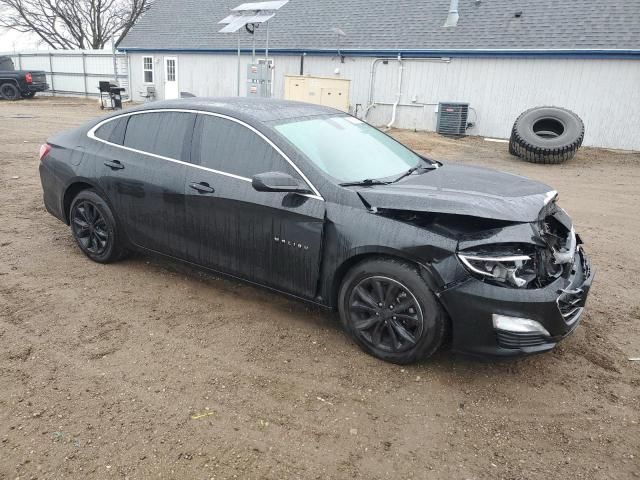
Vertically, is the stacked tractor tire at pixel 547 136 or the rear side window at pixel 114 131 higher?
the rear side window at pixel 114 131

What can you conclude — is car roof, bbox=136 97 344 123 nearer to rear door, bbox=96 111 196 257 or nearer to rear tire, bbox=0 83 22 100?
rear door, bbox=96 111 196 257

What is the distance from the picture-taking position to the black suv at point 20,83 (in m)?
24.5

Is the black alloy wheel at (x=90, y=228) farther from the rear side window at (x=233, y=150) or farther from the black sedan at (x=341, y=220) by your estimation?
the rear side window at (x=233, y=150)

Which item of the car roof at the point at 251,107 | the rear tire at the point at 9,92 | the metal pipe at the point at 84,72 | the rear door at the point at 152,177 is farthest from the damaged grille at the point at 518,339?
the metal pipe at the point at 84,72

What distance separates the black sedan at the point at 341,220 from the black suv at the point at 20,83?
24269 millimetres

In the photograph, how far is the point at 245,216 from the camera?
12.1 feet

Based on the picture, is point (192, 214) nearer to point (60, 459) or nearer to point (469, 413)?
point (60, 459)

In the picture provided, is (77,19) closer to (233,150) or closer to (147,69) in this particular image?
(147,69)

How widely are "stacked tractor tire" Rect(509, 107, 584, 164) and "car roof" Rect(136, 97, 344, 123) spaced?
912 cm

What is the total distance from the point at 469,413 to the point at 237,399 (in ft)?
4.41

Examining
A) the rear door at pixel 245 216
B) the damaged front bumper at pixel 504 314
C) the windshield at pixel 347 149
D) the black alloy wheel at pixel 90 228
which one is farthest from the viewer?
the black alloy wheel at pixel 90 228

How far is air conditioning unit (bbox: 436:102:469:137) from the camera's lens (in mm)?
16438

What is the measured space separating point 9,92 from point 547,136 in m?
25.1

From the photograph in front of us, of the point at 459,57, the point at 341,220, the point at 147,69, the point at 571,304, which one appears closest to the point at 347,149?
the point at 341,220
